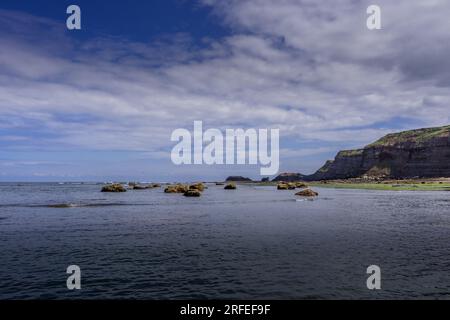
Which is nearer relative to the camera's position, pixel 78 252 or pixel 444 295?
pixel 444 295

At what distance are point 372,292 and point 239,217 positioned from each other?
29211mm

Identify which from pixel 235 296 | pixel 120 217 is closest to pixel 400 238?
pixel 235 296

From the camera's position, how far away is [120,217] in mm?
45000

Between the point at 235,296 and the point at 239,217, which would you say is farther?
the point at 239,217

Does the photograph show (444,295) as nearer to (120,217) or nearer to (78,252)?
(78,252)

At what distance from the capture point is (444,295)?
15617 mm

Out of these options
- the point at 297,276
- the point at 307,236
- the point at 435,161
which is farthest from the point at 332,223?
the point at 435,161

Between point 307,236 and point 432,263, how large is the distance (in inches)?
421
